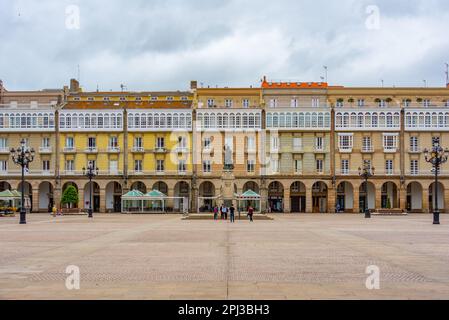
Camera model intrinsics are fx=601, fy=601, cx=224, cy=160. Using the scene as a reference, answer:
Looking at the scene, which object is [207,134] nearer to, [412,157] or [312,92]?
[312,92]

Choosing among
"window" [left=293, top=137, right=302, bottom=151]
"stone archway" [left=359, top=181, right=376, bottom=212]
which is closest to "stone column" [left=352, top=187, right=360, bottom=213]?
"stone archway" [left=359, top=181, right=376, bottom=212]

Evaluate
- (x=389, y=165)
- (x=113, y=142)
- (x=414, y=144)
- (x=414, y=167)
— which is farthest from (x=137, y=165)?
(x=414, y=144)

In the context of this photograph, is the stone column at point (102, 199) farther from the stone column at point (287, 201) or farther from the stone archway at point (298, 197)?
the stone archway at point (298, 197)

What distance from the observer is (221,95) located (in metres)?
92.6

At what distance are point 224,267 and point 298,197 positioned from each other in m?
68.7

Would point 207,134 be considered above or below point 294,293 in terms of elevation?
above

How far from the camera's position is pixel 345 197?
3410 inches

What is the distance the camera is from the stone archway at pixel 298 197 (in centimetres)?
8681

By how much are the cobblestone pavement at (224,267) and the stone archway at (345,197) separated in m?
55.0

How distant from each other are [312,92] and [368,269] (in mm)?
73147

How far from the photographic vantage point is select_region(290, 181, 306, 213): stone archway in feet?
285

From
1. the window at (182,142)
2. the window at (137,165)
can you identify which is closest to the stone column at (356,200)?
the window at (182,142)
